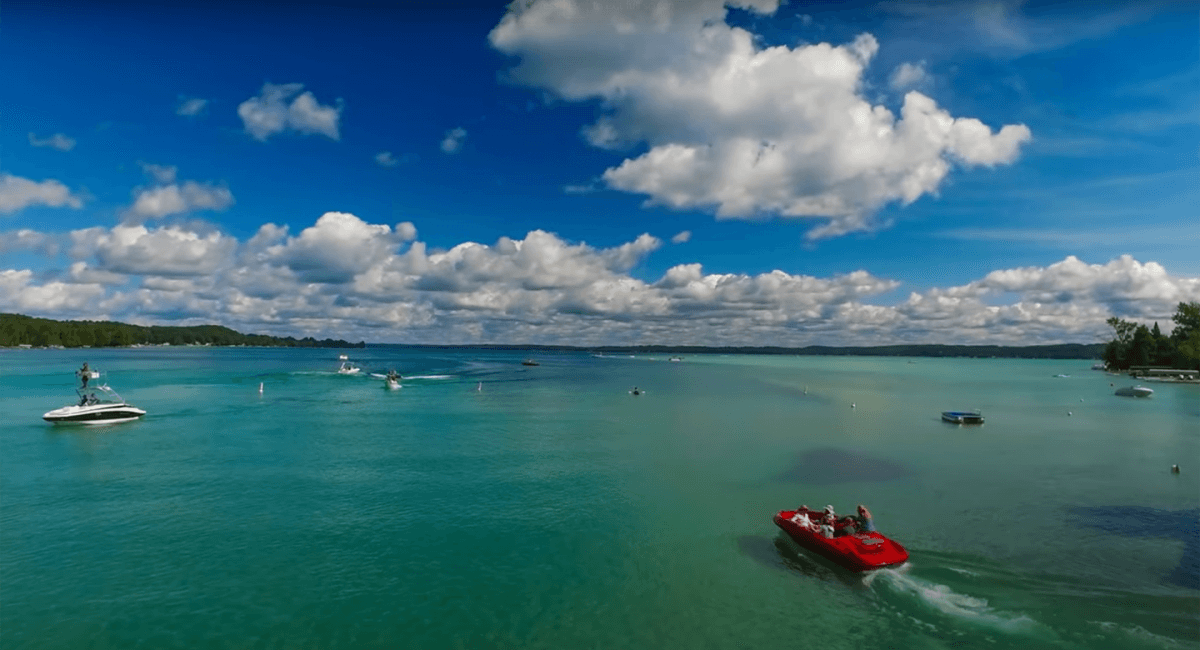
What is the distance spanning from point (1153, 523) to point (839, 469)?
17.1 metres

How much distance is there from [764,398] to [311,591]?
3561 inches

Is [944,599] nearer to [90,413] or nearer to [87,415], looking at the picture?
[90,413]

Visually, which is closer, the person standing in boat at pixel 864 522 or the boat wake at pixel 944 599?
the boat wake at pixel 944 599

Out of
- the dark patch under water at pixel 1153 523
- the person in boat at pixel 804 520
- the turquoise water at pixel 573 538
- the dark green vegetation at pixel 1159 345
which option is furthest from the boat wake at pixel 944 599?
the dark green vegetation at pixel 1159 345

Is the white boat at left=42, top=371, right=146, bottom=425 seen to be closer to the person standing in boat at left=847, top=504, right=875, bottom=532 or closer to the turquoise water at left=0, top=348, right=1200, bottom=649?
the turquoise water at left=0, top=348, right=1200, bottom=649

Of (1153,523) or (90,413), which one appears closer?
(1153,523)

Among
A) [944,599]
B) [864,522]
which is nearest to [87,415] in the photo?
[864,522]

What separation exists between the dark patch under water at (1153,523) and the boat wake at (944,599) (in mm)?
10527

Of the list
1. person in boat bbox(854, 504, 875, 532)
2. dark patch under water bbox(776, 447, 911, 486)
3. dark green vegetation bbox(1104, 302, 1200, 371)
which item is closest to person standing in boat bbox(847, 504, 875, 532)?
person in boat bbox(854, 504, 875, 532)

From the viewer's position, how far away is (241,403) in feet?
270

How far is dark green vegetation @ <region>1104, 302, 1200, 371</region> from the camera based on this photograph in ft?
495

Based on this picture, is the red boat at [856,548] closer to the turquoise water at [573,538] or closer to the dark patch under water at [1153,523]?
the turquoise water at [573,538]

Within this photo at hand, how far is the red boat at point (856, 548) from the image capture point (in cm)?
2347

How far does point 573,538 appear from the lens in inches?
1110
